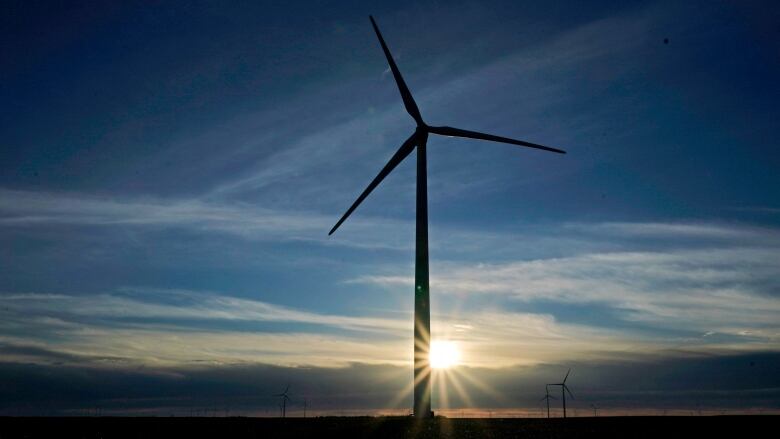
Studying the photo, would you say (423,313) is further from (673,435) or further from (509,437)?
(673,435)

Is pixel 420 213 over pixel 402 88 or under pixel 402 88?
under

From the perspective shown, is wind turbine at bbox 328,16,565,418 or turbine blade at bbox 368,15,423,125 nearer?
wind turbine at bbox 328,16,565,418

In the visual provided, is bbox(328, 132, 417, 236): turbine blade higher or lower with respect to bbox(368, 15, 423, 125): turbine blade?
lower

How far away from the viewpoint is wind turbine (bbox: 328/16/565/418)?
80688 mm

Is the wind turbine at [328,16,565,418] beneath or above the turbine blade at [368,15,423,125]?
beneath

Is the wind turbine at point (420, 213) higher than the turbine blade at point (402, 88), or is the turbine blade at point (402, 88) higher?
the turbine blade at point (402, 88)

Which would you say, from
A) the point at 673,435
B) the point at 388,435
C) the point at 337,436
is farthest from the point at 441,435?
the point at 673,435

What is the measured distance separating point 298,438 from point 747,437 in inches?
1625

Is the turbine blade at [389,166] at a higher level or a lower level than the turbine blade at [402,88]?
lower

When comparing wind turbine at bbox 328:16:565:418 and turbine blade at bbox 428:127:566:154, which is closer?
wind turbine at bbox 328:16:565:418

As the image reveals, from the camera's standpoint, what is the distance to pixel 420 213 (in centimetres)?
8675

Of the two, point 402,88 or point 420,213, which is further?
point 402,88

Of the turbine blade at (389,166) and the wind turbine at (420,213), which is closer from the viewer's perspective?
the wind turbine at (420,213)

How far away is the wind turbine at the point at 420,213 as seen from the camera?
265ft
